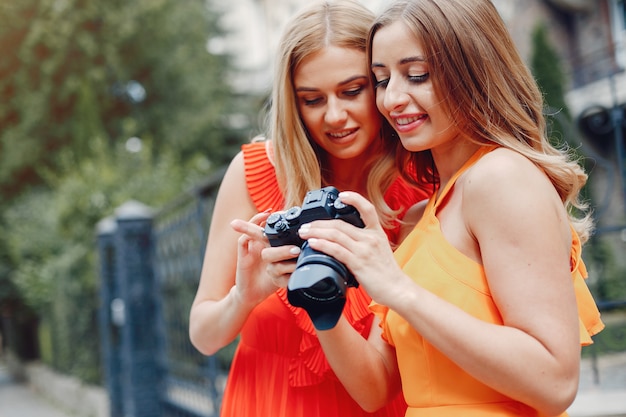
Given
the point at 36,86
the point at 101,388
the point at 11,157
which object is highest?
the point at 36,86

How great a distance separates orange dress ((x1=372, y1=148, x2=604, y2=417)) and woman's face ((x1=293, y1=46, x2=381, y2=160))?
1.57 feet

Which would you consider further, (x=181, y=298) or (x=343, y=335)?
(x=181, y=298)

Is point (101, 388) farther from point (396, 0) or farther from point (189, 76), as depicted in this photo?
point (189, 76)

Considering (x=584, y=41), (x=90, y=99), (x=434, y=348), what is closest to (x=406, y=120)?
(x=434, y=348)

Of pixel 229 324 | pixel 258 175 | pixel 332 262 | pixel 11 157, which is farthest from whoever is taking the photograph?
pixel 11 157

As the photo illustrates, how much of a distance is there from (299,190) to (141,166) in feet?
28.5

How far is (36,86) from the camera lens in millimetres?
16047

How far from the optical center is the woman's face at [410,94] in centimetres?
156

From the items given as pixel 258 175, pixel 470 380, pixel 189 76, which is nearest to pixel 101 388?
pixel 258 175

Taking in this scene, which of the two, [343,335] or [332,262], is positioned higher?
[332,262]

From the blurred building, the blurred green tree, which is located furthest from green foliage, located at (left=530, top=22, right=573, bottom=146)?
the blurred green tree

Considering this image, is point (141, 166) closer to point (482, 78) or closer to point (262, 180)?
point (262, 180)

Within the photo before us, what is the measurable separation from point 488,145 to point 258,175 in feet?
2.78

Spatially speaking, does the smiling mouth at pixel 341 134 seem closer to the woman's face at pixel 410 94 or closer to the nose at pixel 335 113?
the nose at pixel 335 113
